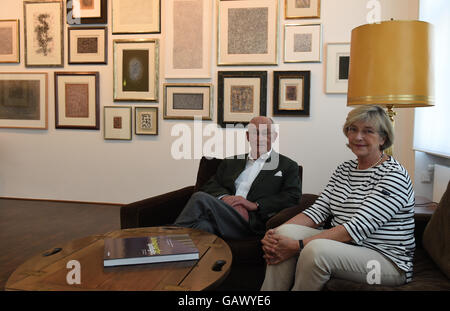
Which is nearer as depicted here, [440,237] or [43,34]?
[440,237]

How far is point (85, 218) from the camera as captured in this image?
13.2 feet

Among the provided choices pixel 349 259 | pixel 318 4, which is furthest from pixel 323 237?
pixel 318 4

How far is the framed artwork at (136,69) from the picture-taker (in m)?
4.32

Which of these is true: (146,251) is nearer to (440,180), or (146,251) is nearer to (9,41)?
(440,180)

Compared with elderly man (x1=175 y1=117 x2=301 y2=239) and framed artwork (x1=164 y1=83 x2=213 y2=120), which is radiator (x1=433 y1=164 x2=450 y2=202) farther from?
framed artwork (x1=164 y1=83 x2=213 y2=120)

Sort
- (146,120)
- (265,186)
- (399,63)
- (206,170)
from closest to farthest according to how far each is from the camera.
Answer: (399,63)
(265,186)
(206,170)
(146,120)

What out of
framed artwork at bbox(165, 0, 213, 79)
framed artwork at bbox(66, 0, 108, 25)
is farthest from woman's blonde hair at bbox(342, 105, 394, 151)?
framed artwork at bbox(66, 0, 108, 25)

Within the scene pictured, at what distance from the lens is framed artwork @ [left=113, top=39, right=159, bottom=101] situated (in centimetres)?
432

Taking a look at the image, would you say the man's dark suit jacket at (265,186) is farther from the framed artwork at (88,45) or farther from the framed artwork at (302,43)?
the framed artwork at (88,45)

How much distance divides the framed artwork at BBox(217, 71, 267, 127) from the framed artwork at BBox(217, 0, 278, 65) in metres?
0.15

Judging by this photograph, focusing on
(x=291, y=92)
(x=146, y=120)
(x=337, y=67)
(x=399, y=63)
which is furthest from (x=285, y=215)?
(x=146, y=120)

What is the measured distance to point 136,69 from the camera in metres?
4.37

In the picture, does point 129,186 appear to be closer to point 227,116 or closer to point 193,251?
point 227,116

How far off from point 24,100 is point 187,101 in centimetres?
220
